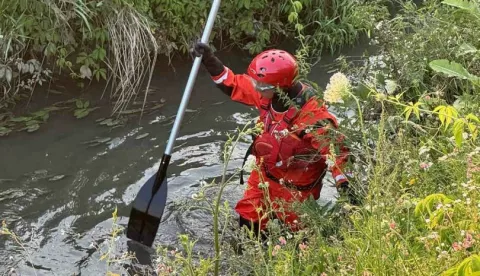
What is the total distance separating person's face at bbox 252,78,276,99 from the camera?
355 centimetres

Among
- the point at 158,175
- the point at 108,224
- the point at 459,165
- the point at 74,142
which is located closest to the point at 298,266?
the point at 459,165

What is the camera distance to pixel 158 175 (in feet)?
13.8

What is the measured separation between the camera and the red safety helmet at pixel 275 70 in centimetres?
350

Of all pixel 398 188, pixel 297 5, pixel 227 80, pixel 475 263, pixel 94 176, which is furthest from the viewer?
pixel 297 5

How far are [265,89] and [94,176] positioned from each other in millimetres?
1920

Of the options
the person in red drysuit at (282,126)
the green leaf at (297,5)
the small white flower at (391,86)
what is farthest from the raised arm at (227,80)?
the green leaf at (297,5)

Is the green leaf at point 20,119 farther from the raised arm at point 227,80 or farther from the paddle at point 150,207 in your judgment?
the raised arm at point 227,80

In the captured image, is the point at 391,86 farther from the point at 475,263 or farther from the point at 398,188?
the point at 475,263

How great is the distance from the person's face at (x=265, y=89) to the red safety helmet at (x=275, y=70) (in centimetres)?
2

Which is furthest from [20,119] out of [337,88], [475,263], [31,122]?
[475,263]

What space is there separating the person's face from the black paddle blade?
1091mm

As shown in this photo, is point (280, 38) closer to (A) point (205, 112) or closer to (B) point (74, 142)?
(A) point (205, 112)

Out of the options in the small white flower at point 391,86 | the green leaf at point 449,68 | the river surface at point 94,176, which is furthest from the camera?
the river surface at point 94,176

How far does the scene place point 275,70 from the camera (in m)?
3.49
